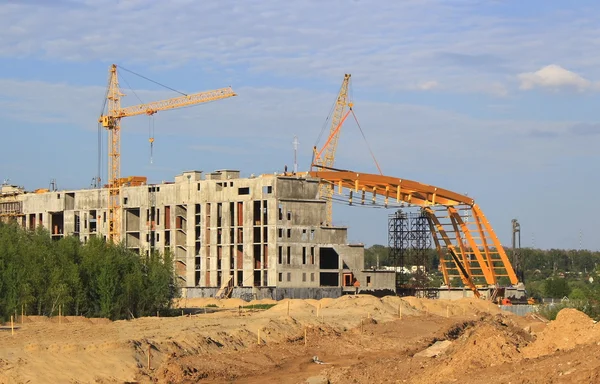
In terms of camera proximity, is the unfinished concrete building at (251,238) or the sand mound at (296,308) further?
the unfinished concrete building at (251,238)

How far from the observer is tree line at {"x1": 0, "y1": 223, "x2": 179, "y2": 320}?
70688 millimetres

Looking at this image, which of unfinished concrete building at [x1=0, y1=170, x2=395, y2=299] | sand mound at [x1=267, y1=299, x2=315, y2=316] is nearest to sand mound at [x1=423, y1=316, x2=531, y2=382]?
sand mound at [x1=267, y1=299, x2=315, y2=316]

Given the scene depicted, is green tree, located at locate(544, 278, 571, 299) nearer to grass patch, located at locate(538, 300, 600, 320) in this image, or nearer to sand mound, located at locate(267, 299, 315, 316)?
grass patch, located at locate(538, 300, 600, 320)

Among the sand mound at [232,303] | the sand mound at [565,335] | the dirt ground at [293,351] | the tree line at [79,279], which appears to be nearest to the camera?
the dirt ground at [293,351]

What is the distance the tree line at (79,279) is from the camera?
232 feet

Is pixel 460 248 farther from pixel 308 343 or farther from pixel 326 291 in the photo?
pixel 308 343

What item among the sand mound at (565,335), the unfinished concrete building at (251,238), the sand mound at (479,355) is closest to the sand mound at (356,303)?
the unfinished concrete building at (251,238)

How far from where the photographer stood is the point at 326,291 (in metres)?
115

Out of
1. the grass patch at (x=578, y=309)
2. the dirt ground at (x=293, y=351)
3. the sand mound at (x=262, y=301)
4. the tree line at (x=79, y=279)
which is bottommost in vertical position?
the dirt ground at (x=293, y=351)

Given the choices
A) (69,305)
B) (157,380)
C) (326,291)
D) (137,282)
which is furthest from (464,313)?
(157,380)

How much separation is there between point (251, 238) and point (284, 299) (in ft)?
41.0

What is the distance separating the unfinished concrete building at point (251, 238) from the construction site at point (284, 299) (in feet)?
0.57

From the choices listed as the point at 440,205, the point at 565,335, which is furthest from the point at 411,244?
the point at 565,335

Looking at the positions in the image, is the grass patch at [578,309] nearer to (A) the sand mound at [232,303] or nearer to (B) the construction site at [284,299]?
(B) the construction site at [284,299]
